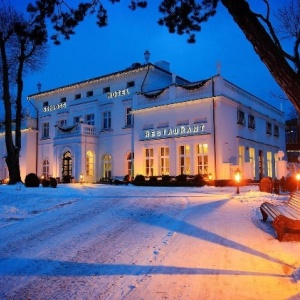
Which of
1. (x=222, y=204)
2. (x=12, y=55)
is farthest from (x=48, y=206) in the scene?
(x=12, y=55)

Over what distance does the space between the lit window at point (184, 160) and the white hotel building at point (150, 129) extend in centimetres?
7

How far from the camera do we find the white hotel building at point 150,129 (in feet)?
90.8

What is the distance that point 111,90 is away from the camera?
3512 centimetres

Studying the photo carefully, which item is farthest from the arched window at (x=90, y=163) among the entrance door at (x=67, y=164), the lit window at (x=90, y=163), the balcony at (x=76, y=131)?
the balcony at (x=76, y=131)

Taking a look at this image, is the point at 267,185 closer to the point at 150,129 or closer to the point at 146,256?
the point at 146,256

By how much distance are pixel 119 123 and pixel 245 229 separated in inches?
1009

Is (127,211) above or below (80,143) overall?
below

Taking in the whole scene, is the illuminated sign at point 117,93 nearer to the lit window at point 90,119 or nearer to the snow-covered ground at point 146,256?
the lit window at point 90,119

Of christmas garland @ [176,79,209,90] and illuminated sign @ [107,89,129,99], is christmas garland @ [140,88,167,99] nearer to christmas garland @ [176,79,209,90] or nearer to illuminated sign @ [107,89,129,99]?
christmas garland @ [176,79,209,90]

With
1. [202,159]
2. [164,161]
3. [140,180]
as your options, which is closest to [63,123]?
[164,161]

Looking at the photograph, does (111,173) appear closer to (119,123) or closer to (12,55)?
(119,123)

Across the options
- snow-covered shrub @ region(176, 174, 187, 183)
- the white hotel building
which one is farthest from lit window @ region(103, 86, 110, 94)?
snow-covered shrub @ region(176, 174, 187, 183)

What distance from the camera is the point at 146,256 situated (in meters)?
6.95

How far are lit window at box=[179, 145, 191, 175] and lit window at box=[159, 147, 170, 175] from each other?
1154mm
